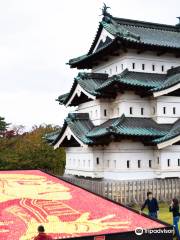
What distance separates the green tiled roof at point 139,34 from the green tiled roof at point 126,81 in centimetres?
177

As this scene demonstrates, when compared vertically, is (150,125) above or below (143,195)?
above

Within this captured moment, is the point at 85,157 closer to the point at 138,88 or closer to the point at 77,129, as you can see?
the point at 77,129

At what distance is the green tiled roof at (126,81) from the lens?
25106 millimetres

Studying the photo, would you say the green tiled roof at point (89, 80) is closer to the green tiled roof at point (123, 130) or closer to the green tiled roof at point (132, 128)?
the green tiled roof at point (123, 130)

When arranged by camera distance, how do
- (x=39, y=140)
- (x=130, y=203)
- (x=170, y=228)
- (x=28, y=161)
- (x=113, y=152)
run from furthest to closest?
(x=39, y=140) < (x=28, y=161) < (x=113, y=152) < (x=130, y=203) < (x=170, y=228)

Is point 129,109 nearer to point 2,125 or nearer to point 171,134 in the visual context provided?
point 171,134

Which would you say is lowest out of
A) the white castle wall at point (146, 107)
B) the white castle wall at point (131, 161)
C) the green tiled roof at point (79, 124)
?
the white castle wall at point (131, 161)

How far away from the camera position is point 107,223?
1305 centimetres

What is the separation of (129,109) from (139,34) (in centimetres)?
583

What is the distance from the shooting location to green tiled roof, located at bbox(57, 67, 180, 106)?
25.1 metres

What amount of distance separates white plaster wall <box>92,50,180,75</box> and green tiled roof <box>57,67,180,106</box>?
1.68 ft

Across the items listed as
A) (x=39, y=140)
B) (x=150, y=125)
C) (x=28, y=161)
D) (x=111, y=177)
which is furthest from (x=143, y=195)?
(x=39, y=140)

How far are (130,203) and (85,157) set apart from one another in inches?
262

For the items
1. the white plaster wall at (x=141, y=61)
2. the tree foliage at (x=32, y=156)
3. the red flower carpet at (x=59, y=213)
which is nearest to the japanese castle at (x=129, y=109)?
the white plaster wall at (x=141, y=61)
